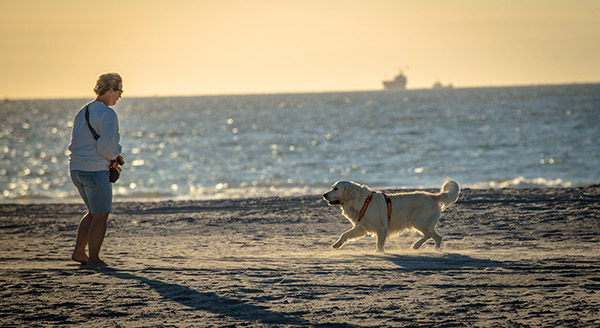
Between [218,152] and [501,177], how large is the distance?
1511 cm

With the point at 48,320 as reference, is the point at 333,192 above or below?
above

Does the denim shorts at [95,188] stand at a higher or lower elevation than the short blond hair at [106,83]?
lower

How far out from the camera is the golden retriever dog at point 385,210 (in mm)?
7781

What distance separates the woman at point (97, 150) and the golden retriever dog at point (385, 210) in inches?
110

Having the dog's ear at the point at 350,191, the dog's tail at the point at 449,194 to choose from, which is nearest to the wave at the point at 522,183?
the dog's tail at the point at 449,194

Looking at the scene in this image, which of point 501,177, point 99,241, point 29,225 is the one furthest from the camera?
point 501,177

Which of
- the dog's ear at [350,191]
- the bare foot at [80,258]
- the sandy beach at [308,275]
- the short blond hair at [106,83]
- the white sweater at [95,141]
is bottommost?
the sandy beach at [308,275]

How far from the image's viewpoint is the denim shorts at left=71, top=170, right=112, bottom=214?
6.22m

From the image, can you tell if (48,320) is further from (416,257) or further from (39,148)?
(39,148)

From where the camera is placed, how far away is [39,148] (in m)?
34.3

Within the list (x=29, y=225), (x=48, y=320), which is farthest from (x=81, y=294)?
(x=29, y=225)

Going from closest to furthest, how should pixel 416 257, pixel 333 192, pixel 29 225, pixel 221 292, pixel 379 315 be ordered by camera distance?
1. pixel 379 315
2. pixel 221 292
3. pixel 416 257
4. pixel 333 192
5. pixel 29 225

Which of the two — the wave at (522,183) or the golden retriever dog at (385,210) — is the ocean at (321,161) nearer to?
the wave at (522,183)

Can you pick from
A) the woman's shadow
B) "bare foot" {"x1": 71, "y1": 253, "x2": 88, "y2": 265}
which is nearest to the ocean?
"bare foot" {"x1": 71, "y1": 253, "x2": 88, "y2": 265}
